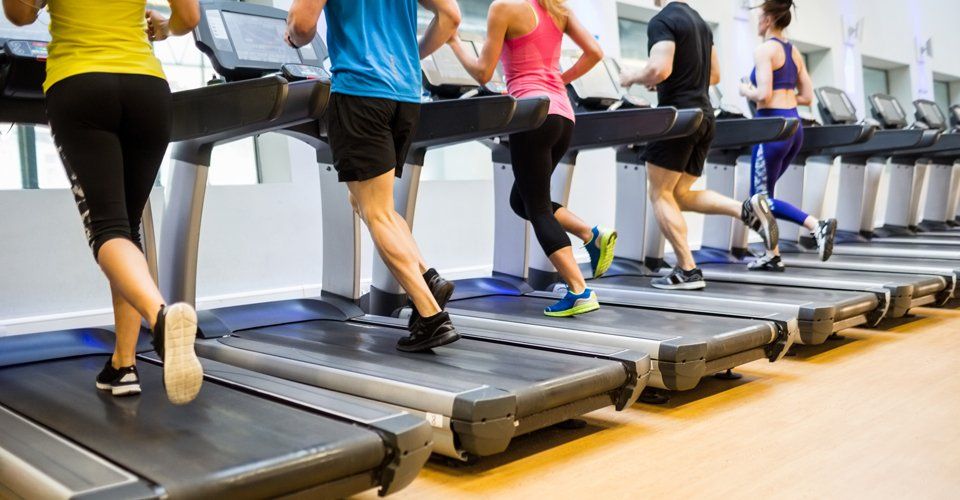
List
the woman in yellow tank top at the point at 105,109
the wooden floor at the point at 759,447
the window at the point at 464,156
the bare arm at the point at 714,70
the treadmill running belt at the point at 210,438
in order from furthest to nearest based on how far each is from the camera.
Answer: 1. the window at the point at 464,156
2. the bare arm at the point at 714,70
3. the wooden floor at the point at 759,447
4. the woman in yellow tank top at the point at 105,109
5. the treadmill running belt at the point at 210,438

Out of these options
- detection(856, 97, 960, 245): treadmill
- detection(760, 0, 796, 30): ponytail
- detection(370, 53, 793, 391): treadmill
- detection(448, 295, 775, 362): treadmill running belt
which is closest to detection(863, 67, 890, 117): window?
detection(856, 97, 960, 245): treadmill

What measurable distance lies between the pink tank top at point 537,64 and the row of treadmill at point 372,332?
0.69 ft

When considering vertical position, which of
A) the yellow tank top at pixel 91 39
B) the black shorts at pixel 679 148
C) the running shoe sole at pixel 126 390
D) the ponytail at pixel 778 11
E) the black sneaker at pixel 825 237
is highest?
the ponytail at pixel 778 11

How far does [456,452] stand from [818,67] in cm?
863

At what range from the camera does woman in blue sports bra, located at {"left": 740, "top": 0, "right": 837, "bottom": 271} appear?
193 inches

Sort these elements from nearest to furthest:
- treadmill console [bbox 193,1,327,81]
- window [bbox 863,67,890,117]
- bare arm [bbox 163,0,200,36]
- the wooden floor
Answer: the wooden floor < bare arm [bbox 163,0,200,36] < treadmill console [bbox 193,1,327,81] < window [bbox 863,67,890,117]

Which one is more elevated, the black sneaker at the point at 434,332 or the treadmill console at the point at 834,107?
the treadmill console at the point at 834,107

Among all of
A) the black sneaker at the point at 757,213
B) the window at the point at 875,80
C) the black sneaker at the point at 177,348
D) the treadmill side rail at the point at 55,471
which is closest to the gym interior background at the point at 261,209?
the black sneaker at the point at 757,213

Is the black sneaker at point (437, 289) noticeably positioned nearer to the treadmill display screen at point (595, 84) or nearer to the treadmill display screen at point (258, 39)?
the treadmill display screen at point (258, 39)

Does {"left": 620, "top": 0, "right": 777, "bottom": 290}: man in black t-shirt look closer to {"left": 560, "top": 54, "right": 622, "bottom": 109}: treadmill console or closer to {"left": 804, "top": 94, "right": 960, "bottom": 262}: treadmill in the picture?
{"left": 560, "top": 54, "right": 622, "bottom": 109}: treadmill console

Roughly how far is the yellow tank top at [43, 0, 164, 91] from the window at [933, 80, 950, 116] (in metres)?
12.9

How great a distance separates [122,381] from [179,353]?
57 centimetres

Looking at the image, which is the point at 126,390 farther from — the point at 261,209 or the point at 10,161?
the point at 261,209

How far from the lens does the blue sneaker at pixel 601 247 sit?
3662 millimetres
